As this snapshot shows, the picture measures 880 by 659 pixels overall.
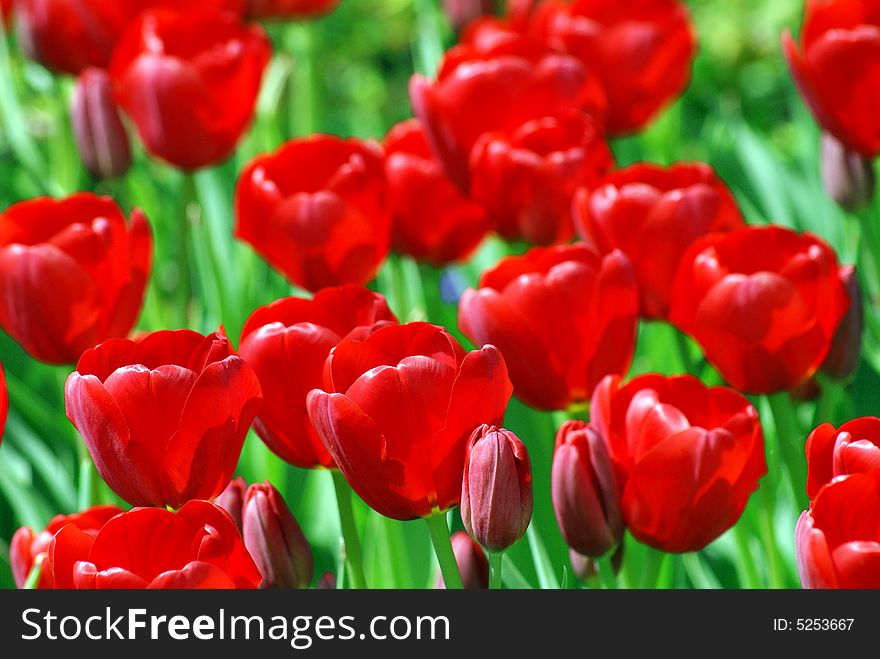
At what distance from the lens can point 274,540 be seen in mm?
781

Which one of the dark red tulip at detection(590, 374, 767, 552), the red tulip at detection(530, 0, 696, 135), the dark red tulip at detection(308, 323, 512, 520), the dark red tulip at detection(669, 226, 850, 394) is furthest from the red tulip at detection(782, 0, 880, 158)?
the dark red tulip at detection(308, 323, 512, 520)

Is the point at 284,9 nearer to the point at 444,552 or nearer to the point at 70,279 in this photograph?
the point at 70,279

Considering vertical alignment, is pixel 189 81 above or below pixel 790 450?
above

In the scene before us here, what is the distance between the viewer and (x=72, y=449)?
1.28 meters

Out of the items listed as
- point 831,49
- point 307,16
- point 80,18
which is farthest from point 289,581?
point 307,16

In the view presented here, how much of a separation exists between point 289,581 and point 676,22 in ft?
2.97

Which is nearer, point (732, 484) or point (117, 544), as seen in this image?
point (117, 544)

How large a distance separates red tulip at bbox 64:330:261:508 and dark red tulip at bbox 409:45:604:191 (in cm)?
51

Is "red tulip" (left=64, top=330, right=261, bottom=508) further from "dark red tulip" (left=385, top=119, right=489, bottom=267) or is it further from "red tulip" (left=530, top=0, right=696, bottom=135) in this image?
"red tulip" (left=530, top=0, right=696, bottom=135)

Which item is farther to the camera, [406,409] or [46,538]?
[46,538]

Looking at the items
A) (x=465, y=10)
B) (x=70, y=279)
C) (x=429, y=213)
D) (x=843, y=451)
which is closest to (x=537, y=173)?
(x=429, y=213)

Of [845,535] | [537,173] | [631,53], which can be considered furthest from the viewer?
[631,53]

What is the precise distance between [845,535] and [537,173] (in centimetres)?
56
